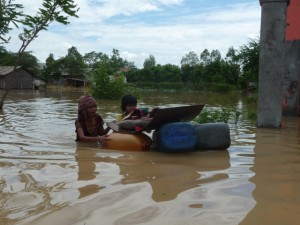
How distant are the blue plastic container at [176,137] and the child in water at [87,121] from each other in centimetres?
118

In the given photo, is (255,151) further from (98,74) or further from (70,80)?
(70,80)

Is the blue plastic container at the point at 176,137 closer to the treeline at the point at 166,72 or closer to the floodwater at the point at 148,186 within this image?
the floodwater at the point at 148,186

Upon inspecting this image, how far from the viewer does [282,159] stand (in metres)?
4.82

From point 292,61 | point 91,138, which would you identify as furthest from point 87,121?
point 292,61

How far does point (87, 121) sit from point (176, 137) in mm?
1670

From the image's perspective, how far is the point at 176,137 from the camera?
200 inches

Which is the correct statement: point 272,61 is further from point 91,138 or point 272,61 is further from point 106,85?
point 106,85

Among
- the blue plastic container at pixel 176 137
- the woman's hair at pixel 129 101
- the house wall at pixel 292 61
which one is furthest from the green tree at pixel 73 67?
the blue plastic container at pixel 176 137

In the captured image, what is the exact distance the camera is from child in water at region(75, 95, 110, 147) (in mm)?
5926

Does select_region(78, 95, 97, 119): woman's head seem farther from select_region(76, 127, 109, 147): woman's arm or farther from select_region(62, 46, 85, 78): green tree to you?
select_region(62, 46, 85, 78): green tree

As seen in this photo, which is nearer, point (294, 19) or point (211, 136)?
point (211, 136)

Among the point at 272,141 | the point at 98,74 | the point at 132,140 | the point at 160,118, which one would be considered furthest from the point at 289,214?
the point at 98,74

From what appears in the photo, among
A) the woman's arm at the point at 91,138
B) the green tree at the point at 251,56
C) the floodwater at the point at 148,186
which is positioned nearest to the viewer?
the floodwater at the point at 148,186

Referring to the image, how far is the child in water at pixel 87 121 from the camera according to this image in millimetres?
5926
